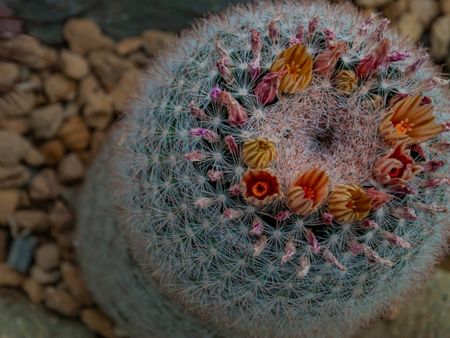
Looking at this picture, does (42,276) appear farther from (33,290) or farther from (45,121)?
(45,121)

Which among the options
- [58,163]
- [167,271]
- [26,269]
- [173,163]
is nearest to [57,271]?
[26,269]

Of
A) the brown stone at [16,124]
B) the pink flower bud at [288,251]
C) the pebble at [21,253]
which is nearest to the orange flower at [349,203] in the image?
the pink flower bud at [288,251]

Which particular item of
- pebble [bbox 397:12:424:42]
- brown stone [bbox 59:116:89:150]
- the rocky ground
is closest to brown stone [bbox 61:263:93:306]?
the rocky ground

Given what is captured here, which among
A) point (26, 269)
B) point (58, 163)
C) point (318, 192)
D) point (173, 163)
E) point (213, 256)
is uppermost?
point (318, 192)

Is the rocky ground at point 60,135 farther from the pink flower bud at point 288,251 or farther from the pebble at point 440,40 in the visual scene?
the pink flower bud at point 288,251

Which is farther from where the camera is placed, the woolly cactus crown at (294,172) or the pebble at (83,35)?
the pebble at (83,35)

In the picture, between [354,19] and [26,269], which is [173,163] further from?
[26,269]
